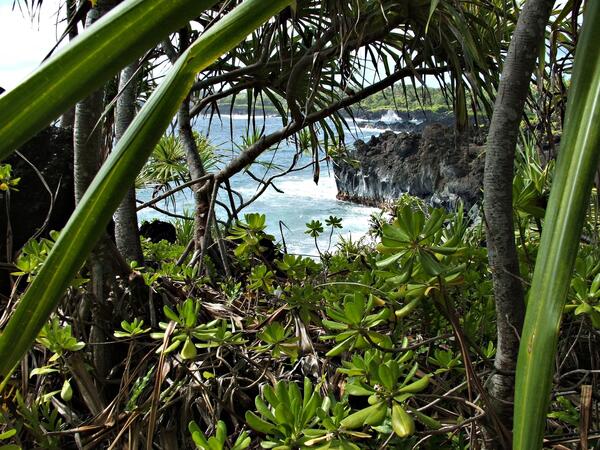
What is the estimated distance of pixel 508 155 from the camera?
1.51 ft

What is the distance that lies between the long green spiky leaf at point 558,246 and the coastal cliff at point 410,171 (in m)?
6.52

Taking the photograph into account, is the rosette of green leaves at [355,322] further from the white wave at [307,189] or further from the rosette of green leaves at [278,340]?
the white wave at [307,189]

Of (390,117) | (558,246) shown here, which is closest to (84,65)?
(558,246)

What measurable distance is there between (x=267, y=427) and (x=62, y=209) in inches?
36.9

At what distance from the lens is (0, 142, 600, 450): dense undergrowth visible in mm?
477

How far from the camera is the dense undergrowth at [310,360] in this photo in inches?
18.8

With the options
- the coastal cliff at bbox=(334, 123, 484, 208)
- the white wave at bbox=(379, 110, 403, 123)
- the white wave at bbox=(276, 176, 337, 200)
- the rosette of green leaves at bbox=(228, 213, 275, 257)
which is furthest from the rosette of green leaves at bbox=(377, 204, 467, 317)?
the white wave at bbox=(379, 110, 403, 123)

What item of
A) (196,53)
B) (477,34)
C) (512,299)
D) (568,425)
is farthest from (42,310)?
(477,34)

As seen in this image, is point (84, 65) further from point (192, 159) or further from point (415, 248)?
point (192, 159)

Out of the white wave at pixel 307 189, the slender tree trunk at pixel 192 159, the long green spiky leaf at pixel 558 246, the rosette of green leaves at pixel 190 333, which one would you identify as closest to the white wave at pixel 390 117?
the white wave at pixel 307 189

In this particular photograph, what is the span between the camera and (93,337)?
0.83m

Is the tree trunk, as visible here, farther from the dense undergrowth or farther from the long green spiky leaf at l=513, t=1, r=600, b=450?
the long green spiky leaf at l=513, t=1, r=600, b=450

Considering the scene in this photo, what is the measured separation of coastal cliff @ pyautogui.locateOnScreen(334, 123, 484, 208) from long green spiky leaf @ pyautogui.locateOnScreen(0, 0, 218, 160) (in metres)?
6.57

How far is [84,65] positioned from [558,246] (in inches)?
7.2
